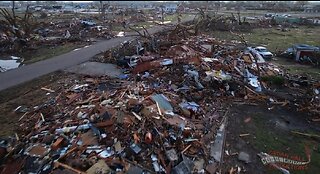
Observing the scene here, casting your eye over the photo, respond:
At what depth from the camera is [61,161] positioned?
6.54m

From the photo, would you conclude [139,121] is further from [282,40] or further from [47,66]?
[282,40]

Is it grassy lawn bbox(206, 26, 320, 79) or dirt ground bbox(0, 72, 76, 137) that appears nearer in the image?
dirt ground bbox(0, 72, 76, 137)

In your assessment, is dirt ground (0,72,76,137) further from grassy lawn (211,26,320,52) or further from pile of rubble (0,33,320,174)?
grassy lawn (211,26,320,52)

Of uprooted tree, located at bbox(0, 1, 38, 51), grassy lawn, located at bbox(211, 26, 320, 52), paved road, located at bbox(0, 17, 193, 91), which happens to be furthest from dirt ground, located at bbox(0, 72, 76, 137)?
grassy lawn, located at bbox(211, 26, 320, 52)

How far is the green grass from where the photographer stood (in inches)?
625

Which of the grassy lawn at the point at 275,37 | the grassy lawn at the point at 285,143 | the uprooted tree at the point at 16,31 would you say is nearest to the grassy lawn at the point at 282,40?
the grassy lawn at the point at 275,37

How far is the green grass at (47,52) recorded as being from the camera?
15882 mm

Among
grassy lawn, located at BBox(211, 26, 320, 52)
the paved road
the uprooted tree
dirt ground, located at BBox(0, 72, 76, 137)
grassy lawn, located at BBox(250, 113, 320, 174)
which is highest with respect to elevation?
the uprooted tree

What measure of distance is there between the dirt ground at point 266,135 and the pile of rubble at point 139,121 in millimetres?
336

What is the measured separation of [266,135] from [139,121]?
3807mm

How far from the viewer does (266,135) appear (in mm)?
8438

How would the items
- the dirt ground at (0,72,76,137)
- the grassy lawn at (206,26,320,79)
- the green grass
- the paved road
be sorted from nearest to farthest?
1. the dirt ground at (0,72,76,137)
2. the paved road
3. the grassy lawn at (206,26,320,79)
4. the green grass

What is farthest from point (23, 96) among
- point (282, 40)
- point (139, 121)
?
point (282, 40)

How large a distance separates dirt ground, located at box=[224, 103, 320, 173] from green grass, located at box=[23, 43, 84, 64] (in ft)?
37.0
